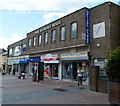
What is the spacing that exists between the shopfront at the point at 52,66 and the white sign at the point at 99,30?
6.66 metres

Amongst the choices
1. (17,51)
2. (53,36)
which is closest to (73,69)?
(53,36)

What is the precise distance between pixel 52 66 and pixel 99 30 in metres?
10.1

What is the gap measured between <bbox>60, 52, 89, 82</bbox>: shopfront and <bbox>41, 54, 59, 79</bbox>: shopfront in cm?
145

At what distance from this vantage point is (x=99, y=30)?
1431 centimetres

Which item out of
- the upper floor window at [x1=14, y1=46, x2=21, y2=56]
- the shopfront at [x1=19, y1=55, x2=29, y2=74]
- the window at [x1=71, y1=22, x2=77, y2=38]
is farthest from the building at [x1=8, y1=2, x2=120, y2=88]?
the upper floor window at [x1=14, y1=46, x2=21, y2=56]

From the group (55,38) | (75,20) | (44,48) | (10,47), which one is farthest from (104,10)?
(10,47)

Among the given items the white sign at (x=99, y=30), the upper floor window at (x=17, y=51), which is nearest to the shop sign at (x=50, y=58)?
the white sign at (x=99, y=30)

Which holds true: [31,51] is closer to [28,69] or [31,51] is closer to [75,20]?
[28,69]

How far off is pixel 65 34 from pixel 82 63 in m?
4.42

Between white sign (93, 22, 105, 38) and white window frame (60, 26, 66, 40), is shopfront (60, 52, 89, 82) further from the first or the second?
white window frame (60, 26, 66, 40)

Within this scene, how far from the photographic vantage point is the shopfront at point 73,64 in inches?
624

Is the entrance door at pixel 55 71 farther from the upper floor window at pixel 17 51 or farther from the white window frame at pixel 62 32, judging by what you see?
the upper floor window at pixel 17 51

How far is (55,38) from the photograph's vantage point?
20.3m

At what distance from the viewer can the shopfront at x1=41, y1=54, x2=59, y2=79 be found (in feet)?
66.1
